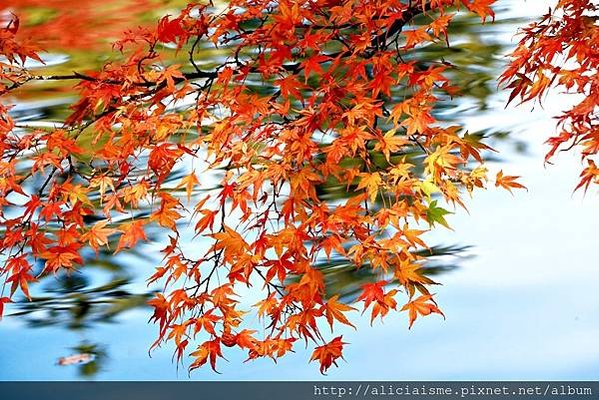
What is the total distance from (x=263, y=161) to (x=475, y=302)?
0.84m

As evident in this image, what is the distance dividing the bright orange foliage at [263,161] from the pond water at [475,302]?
99 millimetres

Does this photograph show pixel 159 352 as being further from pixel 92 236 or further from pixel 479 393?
pixel 479 393

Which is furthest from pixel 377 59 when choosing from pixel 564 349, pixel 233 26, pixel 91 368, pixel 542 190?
pixel 91 368

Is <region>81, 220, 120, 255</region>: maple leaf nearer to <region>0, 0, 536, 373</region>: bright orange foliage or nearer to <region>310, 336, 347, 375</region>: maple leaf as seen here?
<region>0, 0, 536, 373</region>: bright orange foliage

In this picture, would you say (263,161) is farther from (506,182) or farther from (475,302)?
(475,302)

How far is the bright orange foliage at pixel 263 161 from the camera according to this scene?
205 cm

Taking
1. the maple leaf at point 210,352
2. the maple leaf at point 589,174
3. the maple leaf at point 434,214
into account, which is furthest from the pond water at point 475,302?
the maple leaf at point 210,352

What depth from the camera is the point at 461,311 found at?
2600 millimetres

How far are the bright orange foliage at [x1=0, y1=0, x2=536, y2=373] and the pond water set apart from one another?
0.32 feet

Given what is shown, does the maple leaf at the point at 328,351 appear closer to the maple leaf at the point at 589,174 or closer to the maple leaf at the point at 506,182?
the maple leaf at the point at 506,182

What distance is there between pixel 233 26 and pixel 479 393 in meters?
1.39

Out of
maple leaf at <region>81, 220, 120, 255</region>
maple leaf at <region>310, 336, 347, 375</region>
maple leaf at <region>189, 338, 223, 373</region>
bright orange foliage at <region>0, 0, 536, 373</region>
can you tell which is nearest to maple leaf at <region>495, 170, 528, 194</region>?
bright orange foliage at <region>0, 0, 536, 373</region>

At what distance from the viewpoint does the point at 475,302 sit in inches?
102

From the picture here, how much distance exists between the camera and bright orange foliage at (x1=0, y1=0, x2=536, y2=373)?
2049 mm
